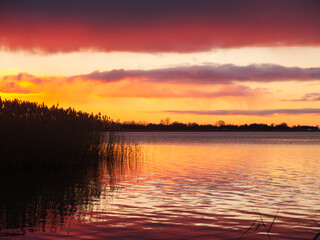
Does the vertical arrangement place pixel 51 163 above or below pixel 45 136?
below

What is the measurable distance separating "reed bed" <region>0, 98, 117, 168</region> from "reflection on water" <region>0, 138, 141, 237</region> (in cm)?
62

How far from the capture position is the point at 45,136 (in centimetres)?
2442

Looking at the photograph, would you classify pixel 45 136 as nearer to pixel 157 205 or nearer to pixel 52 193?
pixel 52 193

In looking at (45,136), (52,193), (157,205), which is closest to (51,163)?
(45,136)

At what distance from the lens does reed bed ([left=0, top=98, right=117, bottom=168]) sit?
2339 centimetres

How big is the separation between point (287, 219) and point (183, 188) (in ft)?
22.9

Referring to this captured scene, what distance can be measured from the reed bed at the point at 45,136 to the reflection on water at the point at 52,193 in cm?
62

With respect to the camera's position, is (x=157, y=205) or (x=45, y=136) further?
(x=45, y=136)

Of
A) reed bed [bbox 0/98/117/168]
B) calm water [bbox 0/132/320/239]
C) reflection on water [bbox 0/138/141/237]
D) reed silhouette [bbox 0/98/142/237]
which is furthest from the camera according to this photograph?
reed bed [bbox 0/98/117/168]

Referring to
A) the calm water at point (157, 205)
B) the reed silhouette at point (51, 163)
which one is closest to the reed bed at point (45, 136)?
the reed silhouette at point (51, 163)

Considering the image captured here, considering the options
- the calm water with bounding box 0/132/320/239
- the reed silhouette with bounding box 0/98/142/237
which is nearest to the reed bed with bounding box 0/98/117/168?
the reed silhouette with bounding box 0/98/142/237

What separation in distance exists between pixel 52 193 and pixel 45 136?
25.9ft

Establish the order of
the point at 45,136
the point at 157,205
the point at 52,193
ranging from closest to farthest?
the point at 157,205, the point at 52,193, the point at 45,136

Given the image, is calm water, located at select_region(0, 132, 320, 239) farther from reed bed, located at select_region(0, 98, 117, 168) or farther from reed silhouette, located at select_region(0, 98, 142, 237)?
reed bed, located at select_region(0, 98, 117, 168)
